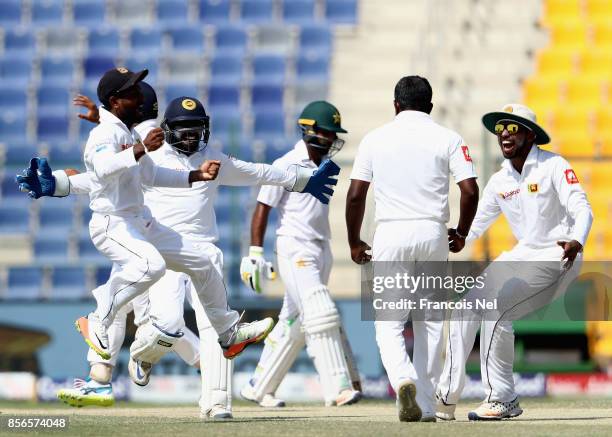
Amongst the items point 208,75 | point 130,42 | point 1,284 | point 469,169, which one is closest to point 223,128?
point 208,75

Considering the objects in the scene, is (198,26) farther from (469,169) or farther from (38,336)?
(469,169)

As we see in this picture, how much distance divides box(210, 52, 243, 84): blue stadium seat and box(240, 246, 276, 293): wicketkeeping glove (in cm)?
983

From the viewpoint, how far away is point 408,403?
25.0ft

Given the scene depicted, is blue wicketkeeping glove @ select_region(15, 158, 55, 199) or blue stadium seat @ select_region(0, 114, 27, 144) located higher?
blue stadium seat @ select_region(0, 114, 27, 144)

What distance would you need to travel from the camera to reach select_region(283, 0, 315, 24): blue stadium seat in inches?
826

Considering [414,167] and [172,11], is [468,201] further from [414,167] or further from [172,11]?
[172,11]

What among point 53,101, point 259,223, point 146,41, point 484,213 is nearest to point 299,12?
point 146,41

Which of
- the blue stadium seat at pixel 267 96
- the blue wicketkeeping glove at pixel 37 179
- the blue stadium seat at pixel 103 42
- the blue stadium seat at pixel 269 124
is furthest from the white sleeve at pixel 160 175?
the blue stadium seat at pixel 103 42

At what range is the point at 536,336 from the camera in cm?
1418

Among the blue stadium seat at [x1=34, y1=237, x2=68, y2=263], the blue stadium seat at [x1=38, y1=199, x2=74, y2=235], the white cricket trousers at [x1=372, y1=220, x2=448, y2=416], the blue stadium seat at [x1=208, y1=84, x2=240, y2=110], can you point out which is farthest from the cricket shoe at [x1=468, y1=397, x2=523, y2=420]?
the blue stadium seat at [x1=208, y1=84, x2=240, y2=110]

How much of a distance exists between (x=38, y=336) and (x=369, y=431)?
309 inches

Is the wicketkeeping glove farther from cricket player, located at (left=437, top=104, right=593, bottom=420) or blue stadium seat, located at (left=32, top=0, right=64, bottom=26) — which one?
blue stadium seat, located at (left=32, top=0, right=64, bottom=26)

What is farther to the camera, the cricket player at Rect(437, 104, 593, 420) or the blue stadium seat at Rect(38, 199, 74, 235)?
the blue stadium seat at Rect(38, 199, 74, 235)

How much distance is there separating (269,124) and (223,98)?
103 centimetres
